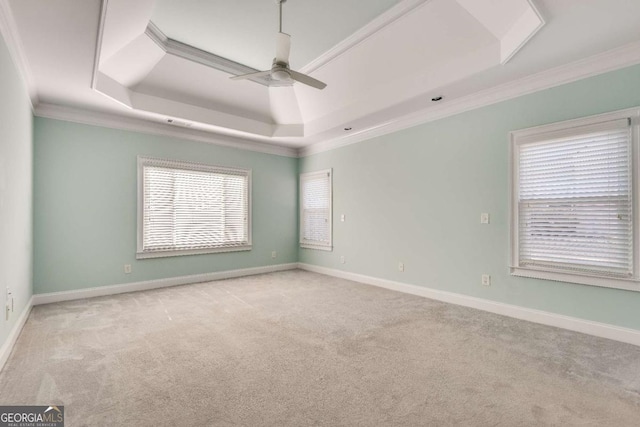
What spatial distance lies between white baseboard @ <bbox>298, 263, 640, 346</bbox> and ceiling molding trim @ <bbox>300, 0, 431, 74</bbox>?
3298 mm

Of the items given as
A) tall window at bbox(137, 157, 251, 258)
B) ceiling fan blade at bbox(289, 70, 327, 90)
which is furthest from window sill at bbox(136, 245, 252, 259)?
ceiling fan blade at bbox(289, 70, 327, 90)

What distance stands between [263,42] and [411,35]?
166cm

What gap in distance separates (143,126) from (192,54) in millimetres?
1588

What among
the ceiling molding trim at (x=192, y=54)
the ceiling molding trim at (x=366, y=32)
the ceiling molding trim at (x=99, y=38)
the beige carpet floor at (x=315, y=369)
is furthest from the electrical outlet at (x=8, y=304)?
the ceiling molding trim at (x=366, y=32)

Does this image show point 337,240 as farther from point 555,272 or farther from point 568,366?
point 568,366

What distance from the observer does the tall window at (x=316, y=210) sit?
19.9 ft

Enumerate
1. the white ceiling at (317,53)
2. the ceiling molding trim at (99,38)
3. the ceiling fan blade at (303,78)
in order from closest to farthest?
the ceiling molding trim at (99,38)
the white ceiling at (317,53)
the ceiling fan blade at (303,78)

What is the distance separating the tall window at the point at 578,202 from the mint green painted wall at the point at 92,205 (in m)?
4.65

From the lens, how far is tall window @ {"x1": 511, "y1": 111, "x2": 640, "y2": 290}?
283 centimetres

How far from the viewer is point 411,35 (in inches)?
131

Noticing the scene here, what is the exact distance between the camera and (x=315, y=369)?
233 centimetres

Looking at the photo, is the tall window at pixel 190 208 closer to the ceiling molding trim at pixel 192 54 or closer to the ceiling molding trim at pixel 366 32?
the ceiling molding trim at pixel 192 54

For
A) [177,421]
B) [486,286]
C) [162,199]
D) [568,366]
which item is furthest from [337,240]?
[177,421]

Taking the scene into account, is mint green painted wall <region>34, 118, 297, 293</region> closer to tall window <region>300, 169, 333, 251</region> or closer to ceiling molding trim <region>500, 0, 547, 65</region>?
tall window <region>300, 169, 333, 251</region>
